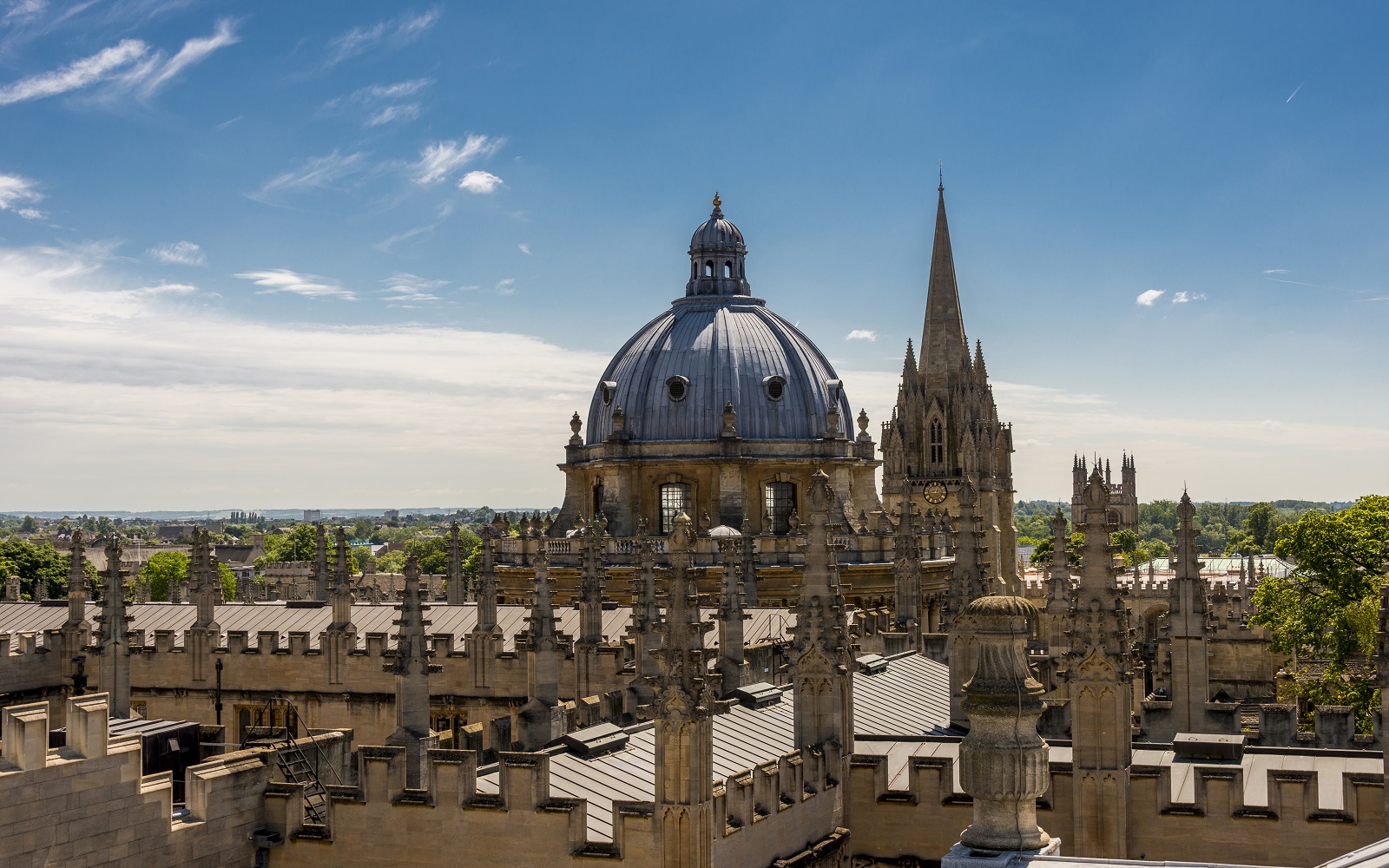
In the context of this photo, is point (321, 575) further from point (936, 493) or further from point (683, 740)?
point (936, 493)

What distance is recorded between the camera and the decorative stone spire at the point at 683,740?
20797mm

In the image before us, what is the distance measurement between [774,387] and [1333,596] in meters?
30.4

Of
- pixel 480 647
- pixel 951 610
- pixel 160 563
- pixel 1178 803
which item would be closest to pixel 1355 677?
pixel 951 610

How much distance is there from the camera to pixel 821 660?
85.7 ft

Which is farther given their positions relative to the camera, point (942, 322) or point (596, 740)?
point (942, 322)

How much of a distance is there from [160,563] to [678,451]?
83010mm

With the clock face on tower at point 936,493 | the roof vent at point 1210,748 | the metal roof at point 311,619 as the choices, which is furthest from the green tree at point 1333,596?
the clock face on tower at point 936,493

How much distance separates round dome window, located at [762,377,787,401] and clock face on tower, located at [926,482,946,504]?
105 ft

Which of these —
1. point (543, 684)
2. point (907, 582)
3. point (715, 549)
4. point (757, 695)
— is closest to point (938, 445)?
point (715, 549)

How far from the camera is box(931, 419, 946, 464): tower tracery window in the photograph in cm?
10956

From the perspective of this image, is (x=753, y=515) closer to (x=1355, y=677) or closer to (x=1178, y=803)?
(x=1355, y=677)

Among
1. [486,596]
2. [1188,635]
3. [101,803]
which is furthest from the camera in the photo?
[486,596]

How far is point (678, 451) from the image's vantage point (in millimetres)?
76812

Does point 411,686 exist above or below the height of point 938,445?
below
